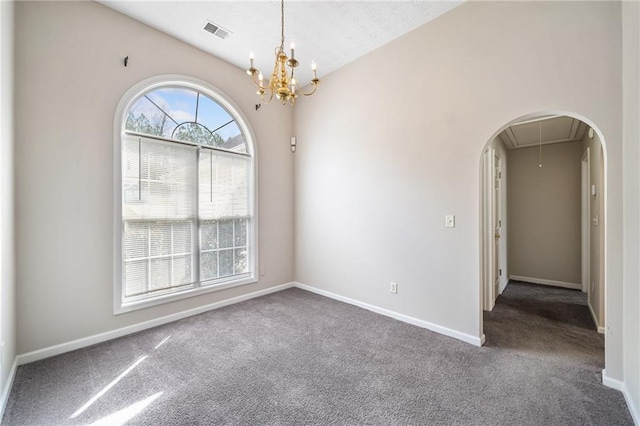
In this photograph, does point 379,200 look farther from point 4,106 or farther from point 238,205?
point 4,106

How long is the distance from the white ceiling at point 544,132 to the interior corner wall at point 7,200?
4.91m

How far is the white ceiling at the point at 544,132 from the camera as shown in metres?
3.56

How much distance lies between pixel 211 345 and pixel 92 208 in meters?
Answer: 1.75

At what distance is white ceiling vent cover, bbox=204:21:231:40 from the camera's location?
2.87 m

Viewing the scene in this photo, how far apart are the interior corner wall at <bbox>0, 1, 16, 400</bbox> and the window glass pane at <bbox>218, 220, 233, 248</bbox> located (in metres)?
1.89

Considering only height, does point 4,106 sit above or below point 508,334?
above

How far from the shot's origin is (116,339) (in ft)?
8.68

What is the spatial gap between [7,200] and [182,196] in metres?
1.42

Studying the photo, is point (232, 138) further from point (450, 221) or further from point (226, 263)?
point (450, 221)

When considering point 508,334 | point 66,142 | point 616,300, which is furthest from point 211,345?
point 616,300

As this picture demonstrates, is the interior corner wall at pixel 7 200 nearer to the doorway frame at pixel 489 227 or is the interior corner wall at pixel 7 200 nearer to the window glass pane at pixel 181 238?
the window glass pane at pixel 181 238

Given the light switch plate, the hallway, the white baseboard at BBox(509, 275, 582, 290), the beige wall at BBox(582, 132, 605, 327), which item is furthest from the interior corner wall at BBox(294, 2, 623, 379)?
the white baseboard at BBox(509, 275, 582, 290)

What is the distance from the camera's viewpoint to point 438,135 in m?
2.78

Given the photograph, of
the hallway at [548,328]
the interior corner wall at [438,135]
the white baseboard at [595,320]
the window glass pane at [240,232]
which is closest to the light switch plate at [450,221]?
the interior corner wall at [438,135]
